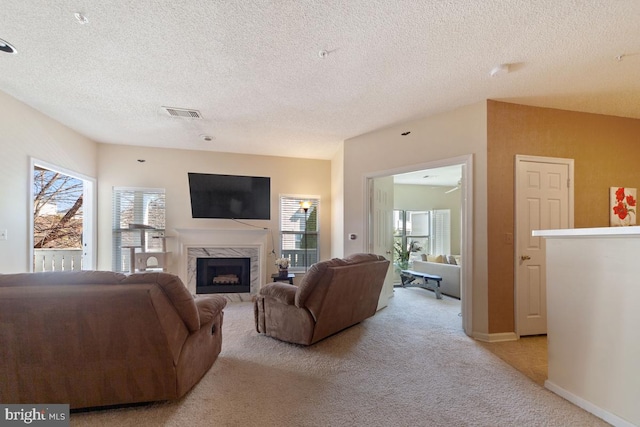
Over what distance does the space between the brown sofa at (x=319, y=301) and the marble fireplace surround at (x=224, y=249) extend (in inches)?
76.3

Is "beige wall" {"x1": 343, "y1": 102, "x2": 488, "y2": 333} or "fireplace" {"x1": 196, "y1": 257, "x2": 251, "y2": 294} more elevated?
"beige wall" {"x1": 343, "y1": 102, "x2": 488, "y2": 333}

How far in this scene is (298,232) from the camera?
18.3 feet

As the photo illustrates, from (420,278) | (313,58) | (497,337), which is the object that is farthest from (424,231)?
(313,58)

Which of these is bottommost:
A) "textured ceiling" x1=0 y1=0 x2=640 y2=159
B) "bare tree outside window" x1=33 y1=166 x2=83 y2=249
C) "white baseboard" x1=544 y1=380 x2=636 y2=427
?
"white baseboard" x1=544 y1=380 x2=636 y2=427

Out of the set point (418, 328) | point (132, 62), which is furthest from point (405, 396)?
point (132, 62)

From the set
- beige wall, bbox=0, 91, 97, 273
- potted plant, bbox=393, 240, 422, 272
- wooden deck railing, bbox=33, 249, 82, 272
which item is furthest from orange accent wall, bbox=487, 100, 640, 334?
wooden deck railing, bbox=33, 249, 82, 272

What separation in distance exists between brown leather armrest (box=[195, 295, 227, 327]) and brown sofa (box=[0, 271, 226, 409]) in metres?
0.34

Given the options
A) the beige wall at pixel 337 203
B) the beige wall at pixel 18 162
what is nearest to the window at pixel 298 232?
the beige wall at pixel 337 203

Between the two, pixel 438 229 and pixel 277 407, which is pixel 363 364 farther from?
pixel 438 229

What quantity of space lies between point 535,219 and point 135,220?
6.00 meters

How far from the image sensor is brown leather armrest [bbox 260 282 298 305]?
117 inches

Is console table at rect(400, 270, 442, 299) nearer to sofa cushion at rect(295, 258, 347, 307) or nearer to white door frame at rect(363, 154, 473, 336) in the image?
white door frame at rect(363, 154, 473, 336)

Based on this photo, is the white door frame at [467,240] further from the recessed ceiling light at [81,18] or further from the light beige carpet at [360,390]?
the recessed ceiling light at [81,18]

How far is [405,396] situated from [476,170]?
2474 mm
